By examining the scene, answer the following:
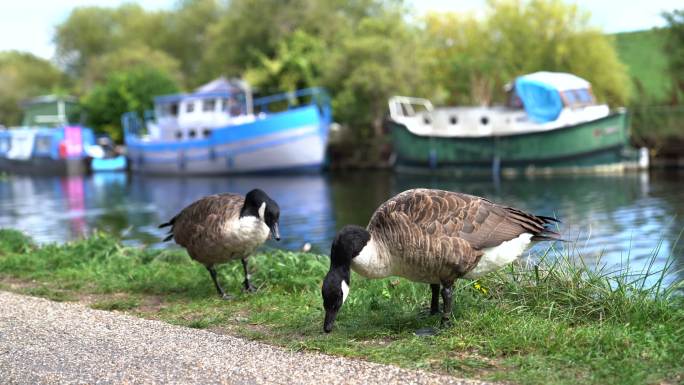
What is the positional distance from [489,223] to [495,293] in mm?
1412

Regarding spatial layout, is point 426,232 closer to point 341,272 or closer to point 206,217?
point 341,272

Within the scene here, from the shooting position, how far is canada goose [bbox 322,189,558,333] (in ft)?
22.2

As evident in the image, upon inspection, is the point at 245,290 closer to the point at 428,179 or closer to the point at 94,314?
the point at 94,314

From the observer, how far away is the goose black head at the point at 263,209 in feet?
29.4

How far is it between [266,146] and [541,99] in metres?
19.2

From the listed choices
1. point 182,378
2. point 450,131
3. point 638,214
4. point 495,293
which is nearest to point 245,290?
point 495,293

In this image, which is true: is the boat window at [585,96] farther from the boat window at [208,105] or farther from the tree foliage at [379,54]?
the boat window at [208,105]

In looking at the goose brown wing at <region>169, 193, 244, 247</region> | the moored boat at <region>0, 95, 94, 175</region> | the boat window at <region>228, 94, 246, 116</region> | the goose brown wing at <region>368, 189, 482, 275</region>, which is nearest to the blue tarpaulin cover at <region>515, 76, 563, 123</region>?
the boat window at <region>228, 94, 246, 116</region>

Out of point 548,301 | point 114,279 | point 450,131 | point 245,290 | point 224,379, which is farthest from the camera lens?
point 450,131

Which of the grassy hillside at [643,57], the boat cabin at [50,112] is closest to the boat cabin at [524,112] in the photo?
the grassy hillside at [643,57]

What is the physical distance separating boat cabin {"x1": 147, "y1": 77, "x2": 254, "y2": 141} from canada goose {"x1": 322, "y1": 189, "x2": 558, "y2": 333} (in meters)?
45.5

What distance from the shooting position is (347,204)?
95.3ft

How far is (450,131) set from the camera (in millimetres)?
43594

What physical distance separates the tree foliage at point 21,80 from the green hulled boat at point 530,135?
184ft
